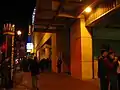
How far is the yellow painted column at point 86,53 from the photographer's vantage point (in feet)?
68.2

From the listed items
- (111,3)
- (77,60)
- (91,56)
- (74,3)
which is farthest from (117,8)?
(77,60)

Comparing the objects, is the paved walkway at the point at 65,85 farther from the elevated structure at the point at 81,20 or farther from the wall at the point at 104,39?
the wall at the point at 104,39

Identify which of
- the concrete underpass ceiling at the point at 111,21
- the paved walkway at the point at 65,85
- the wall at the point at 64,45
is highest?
the concrete underpass ceiling at the point at 111,21

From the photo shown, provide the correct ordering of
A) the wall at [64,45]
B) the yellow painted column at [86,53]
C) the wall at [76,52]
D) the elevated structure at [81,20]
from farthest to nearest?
1. the wall at [64,45]
2. the wall at [76,52]
3. the yellow painted column at [86,53]
4. the elevated structure at [81,20]

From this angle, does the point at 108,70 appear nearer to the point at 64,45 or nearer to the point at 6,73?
the point at 6,73

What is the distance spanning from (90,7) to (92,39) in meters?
3.07

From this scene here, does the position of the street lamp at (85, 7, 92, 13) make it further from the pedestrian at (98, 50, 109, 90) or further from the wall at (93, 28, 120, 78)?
the pedestrian at (98, 50, 109, 90)

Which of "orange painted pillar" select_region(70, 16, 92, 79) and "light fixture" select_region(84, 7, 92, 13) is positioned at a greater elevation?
"light fixture" select_region(84, 7, 92, 13)

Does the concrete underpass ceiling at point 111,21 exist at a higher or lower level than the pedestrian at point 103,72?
higher

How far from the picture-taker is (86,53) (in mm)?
20828

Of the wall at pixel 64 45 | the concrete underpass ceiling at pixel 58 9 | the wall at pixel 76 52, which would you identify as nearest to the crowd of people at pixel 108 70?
the concrete underpass ceiling at pixel 58 9

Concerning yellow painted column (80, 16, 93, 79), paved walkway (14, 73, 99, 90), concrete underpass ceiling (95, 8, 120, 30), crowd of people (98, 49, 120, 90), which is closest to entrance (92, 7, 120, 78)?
concrete underpass ceiling (95, 8, 120, 30)

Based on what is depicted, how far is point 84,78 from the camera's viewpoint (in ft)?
68.2

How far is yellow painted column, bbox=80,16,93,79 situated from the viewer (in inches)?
819
